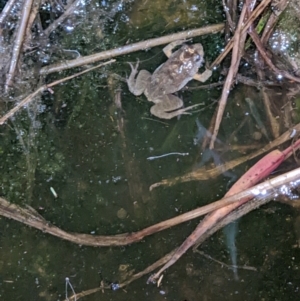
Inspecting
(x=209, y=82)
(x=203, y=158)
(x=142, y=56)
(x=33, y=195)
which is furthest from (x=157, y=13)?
(x=33, y=195)

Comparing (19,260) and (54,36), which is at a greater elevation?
(54,36)

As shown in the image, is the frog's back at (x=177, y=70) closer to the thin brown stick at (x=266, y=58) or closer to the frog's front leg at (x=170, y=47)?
the frog's front leg at (x=170, y=47)

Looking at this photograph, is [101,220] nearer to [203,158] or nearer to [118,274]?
[118,274]

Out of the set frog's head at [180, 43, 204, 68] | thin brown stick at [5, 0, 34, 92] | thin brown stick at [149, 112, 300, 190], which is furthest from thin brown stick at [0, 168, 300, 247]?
frog's head at [180, 43, 204, 68]

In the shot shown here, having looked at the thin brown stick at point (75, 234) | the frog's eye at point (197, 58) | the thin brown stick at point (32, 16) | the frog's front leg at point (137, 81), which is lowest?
the thin brown stick at point (75, 234)

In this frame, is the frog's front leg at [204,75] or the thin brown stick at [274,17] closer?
the thin brown stick at [274,17]

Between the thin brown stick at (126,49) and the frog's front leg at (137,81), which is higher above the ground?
the thin brown stick at (126,49)

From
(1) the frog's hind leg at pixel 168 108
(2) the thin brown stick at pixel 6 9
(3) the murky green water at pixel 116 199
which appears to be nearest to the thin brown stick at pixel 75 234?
(3) the murky green water at pixel 116 199

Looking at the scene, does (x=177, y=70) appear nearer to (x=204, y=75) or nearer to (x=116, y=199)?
(x=204, y=75)
